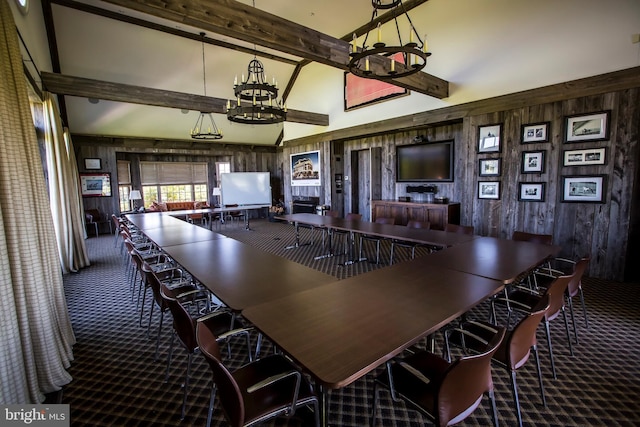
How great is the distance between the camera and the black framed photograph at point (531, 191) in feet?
15.3

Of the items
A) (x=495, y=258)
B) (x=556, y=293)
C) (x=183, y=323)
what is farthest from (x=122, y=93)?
(x=556, y=293)

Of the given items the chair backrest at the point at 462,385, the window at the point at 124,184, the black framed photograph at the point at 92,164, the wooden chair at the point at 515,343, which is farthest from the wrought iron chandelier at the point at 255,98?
the window at the point at 124,184

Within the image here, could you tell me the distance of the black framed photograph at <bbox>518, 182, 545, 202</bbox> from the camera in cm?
466

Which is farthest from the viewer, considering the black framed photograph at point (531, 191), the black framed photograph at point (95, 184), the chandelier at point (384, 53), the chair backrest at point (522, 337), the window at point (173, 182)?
the window at point (173, 182)

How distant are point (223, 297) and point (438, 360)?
144 centimetres

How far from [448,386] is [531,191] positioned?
4.68 metres

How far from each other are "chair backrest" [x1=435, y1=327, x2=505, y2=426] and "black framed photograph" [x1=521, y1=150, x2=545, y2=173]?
4.37 meters

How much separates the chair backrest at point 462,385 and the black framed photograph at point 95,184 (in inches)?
434

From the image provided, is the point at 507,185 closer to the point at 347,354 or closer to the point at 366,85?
the point at 366,85

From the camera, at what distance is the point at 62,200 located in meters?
5.17

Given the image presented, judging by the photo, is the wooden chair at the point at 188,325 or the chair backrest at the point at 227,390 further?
the wooden chair at the point at 188,325

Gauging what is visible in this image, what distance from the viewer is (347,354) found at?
1344 mm

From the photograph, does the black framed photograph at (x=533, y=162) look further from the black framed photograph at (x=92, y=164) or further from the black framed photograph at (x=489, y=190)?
the black framed photograph at (x=92, y=164)

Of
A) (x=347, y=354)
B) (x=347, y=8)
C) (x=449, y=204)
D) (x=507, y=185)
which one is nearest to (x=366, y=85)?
(x=347, y=8)
